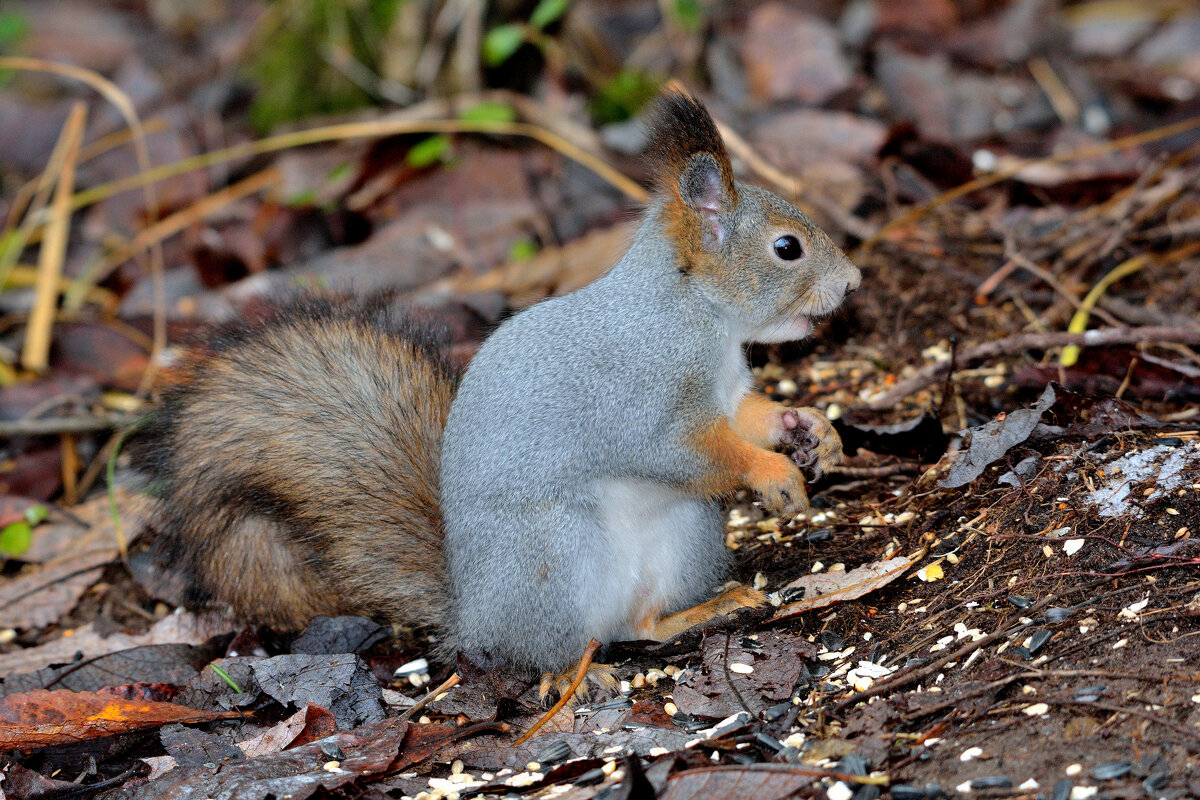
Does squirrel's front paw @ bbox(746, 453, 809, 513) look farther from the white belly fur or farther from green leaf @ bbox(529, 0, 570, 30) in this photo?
green leaf @ bbox(529, 0, 570, 30)

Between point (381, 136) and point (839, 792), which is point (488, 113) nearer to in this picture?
point (381, 136)

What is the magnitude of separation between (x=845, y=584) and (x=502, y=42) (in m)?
3.36

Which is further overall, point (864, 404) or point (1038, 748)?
point (864, 404)

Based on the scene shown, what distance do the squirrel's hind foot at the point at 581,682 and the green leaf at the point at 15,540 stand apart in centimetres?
194

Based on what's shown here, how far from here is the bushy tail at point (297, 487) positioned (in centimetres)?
289

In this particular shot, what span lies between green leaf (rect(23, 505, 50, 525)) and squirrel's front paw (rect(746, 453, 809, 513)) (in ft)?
8.06

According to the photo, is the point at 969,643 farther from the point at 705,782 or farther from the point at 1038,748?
the point at 705,782

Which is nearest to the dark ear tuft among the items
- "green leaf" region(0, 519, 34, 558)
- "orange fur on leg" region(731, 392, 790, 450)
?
"orange fur on leg" region(731, 392, 790, 450)

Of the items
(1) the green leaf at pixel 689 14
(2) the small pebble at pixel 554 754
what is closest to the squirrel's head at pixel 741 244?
(2) the small pebble at pixel 554 754

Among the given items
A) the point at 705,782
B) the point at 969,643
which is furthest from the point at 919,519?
the point at 705,782

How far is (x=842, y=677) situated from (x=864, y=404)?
1239 millimetres

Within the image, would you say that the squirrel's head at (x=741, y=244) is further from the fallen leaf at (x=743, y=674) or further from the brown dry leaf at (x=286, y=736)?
the brown dry leaf at (x=286, y=736)

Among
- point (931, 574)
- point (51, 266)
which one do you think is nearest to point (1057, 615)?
point (931, 574)

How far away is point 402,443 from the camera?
3000 mm
